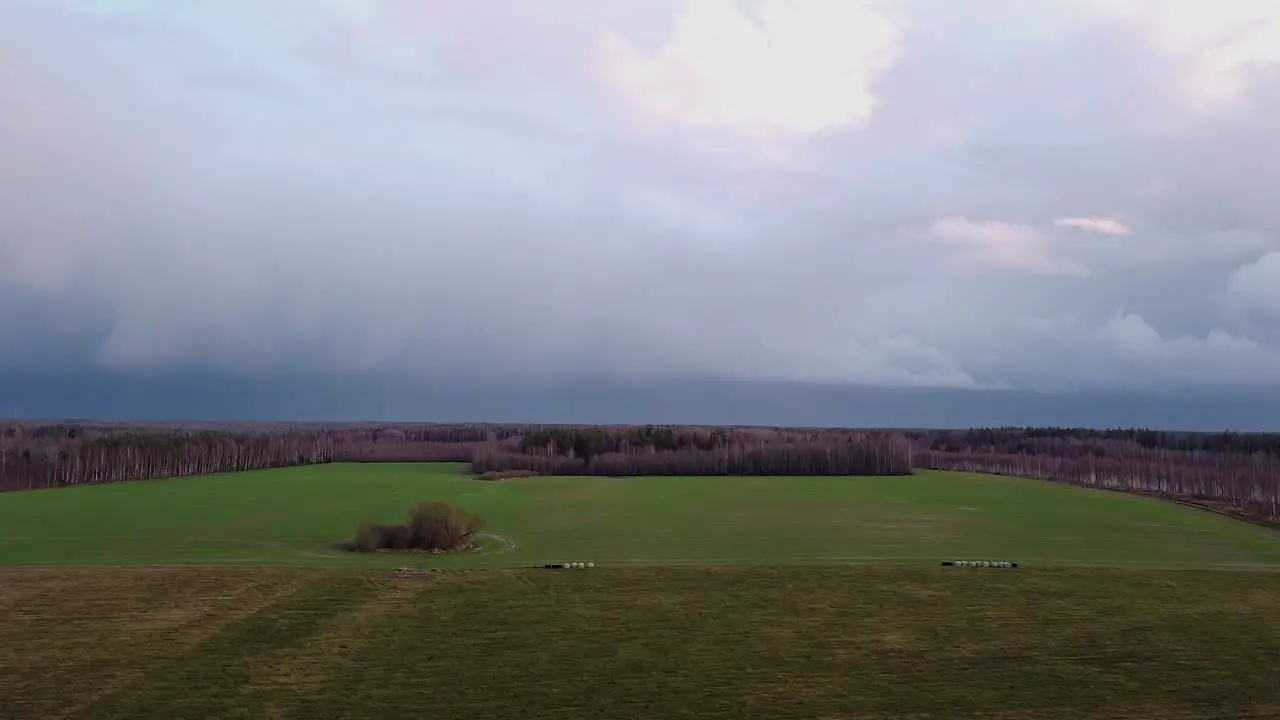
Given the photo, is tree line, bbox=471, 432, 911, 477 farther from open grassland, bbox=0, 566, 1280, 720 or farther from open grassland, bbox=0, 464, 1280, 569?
open grassland, bbox=0, 566, 1280, 720

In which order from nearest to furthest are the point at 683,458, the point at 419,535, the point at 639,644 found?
the point at 639,644, the point at 419,535, the point at 683,458

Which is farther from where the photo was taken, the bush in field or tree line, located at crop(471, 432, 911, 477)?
tree line, located at crop(471, 432, 911, 477)

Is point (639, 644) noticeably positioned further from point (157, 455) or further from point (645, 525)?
point (157, 455)

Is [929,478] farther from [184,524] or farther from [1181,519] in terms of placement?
[184,524]

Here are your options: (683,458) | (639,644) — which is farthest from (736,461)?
(639,644)

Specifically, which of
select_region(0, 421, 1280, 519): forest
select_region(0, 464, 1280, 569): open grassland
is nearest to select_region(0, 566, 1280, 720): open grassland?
select_region(0, 464, 1280, 569): open grassland

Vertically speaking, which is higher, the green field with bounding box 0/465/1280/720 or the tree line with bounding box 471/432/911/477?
the tree line with bounding box 471/432/911/477
